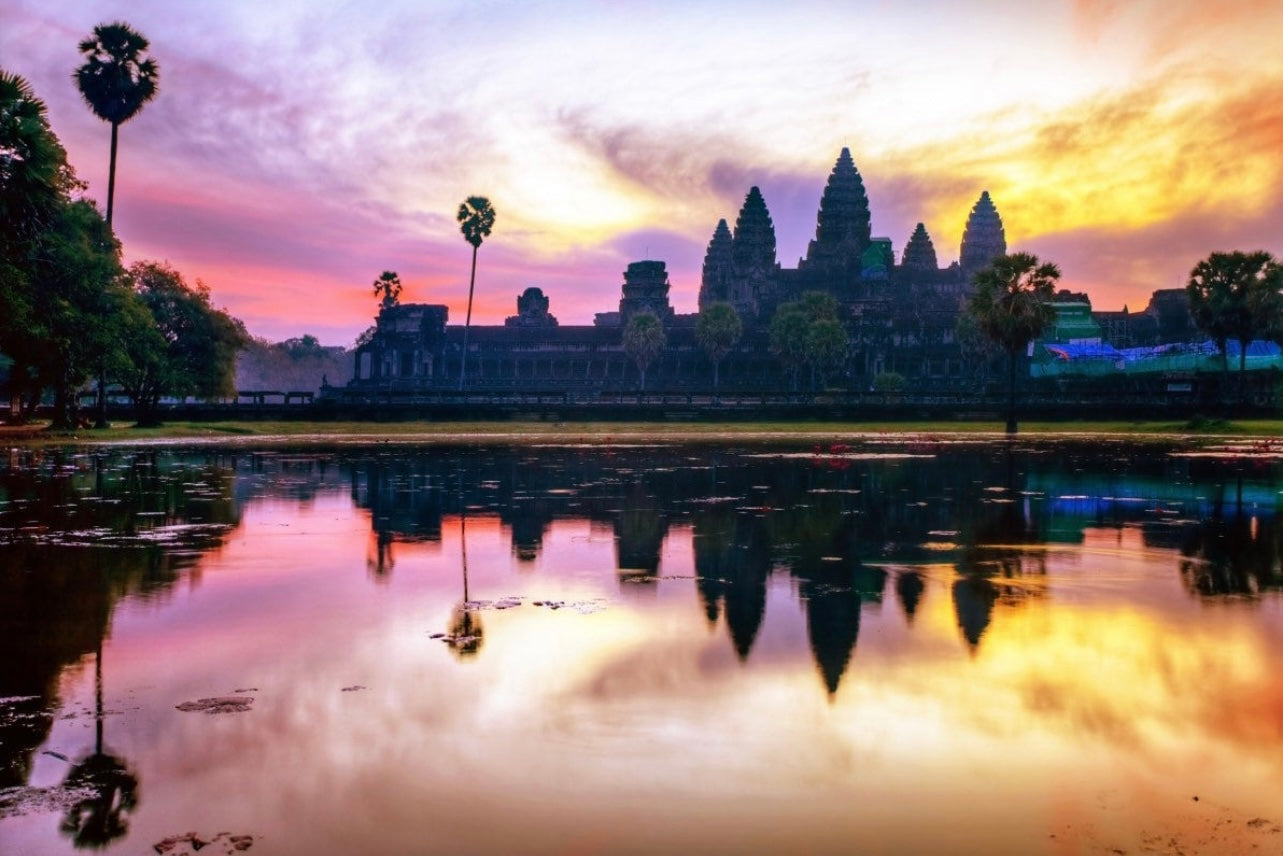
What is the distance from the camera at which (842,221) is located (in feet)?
489

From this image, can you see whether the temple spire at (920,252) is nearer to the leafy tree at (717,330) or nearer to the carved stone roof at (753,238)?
the carved stone roof at (753,238)

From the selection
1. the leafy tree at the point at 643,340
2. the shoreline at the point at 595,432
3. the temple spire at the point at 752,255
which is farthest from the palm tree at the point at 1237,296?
the temple spire at the point at 752,255

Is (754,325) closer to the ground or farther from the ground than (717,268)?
closer to the ground

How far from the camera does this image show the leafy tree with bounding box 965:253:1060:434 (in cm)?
5797

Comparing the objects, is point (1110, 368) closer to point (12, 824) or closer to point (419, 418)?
point (419, 418)

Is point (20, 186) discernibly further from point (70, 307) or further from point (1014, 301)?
point (1014, 301)

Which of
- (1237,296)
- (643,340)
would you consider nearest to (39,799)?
(1237,296)

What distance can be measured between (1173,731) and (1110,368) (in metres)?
91.6

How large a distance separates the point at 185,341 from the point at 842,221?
101800mm

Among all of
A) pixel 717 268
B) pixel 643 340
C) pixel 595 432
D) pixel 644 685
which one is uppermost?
pixel 717 268

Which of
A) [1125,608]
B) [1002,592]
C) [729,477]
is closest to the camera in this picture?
[1125,608]

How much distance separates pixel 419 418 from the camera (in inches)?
2697

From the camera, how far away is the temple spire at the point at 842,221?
484 ft

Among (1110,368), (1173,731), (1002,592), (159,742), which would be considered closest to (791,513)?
(1002,592)
